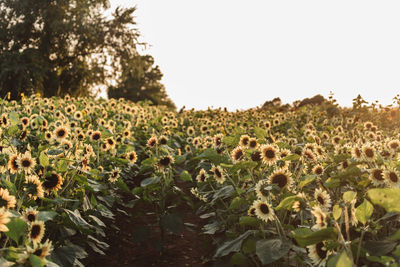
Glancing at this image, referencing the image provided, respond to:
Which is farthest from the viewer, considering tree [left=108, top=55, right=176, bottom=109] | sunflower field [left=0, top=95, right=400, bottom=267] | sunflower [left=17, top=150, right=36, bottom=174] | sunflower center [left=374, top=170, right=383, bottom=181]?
tree [left=108, top=55, right=176, bottom=109]

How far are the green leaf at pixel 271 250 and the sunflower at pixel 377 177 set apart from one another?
2.13 feet

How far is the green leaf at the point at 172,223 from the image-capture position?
3891 millimetres

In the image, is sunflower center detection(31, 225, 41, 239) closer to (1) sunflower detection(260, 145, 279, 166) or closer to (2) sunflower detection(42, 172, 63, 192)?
(2) sunflower detection(42, 172, 63, 192)

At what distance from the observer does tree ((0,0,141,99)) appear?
25516mm

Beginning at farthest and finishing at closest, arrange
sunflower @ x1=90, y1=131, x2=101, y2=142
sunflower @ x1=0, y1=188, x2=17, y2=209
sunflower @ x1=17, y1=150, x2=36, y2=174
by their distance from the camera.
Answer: sunflower @ x1=90, y1=131, x2=101, y2=142, sunflower @ x1=17, y1=150, x2=36, y2=174, sunflower @ x1=0, y1=188, x2=17, y2=209

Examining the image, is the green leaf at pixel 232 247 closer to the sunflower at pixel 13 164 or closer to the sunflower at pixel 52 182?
the sunflower at pixel 52 182

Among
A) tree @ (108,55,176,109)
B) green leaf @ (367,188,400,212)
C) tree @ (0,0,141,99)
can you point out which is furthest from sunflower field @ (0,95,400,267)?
tree @ (108,55,176,109)

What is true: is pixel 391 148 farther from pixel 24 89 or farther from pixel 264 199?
pixel 24 89

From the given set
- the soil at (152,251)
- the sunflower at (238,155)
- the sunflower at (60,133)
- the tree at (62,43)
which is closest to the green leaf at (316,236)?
the sunflower at (238,155)

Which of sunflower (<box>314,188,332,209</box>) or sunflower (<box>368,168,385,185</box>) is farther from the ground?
sunflower (<box>368,168,385,185</box>)

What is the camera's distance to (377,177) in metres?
2.36

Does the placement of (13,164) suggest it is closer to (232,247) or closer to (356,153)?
(232,247)

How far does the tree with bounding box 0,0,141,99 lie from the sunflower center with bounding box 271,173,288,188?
24.6m

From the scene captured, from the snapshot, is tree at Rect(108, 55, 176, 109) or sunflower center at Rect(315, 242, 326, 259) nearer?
sunflower center at Rect(315, 242, 326, 259)
